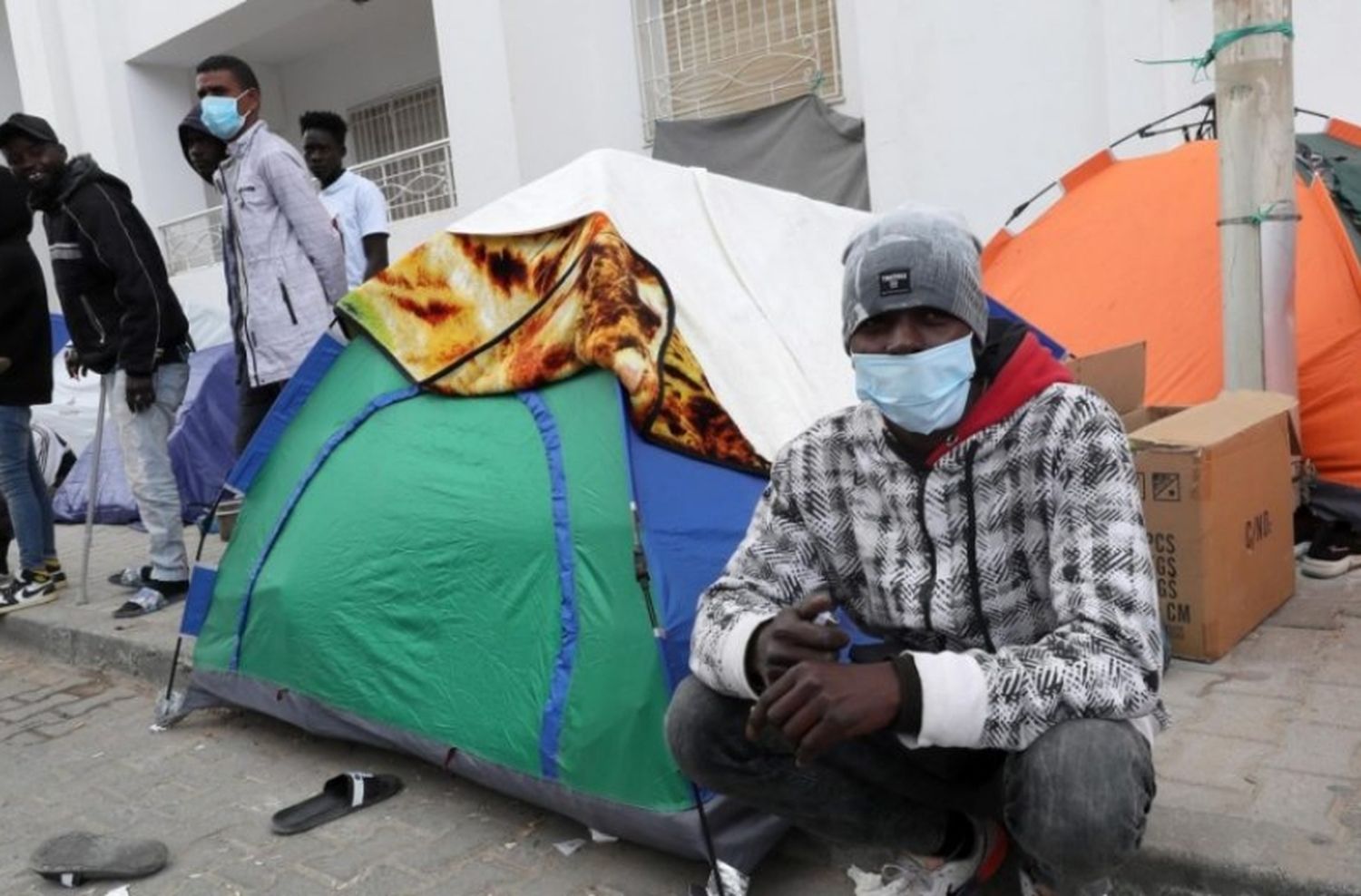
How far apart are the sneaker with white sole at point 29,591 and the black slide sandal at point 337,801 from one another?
2546mm

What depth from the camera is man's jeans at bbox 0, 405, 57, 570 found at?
14.8ft

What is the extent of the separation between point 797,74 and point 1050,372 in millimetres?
5444

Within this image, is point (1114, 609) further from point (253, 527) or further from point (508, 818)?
point (253, 527)

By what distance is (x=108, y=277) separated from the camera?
4.26m

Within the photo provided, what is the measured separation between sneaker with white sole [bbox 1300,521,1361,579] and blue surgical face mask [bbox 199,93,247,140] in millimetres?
3690

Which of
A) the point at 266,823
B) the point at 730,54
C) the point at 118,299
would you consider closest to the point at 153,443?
the point at 118,299

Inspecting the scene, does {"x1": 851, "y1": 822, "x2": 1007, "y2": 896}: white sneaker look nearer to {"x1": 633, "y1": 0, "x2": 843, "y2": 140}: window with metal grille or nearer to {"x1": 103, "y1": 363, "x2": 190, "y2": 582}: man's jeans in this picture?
{"x1": 103, "y1": 363, "x2": 190, "y2": 582}: man's jeans

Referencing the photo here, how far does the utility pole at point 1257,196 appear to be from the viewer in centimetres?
325

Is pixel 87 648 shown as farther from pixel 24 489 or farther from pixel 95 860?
pixel 95 860

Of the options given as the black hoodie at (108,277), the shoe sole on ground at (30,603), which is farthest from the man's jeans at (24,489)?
the black hoodie at (108,277)

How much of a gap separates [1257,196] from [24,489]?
4.58 m

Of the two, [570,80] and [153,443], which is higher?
[570,80]

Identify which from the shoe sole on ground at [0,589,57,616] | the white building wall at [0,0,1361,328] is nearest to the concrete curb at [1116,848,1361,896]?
the white building wall at [0,0,1361,328]

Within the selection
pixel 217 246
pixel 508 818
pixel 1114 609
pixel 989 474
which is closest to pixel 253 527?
pixel 508 818
